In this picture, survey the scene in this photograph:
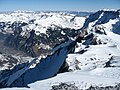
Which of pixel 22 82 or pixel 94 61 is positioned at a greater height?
pixel 94 61

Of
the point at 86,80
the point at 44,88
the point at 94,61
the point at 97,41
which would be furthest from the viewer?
the point at 97,41

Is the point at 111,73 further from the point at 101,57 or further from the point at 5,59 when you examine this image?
the point at 5,59

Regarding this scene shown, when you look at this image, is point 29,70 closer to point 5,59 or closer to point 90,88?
point 90,88

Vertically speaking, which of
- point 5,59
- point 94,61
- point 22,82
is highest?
point 94,61

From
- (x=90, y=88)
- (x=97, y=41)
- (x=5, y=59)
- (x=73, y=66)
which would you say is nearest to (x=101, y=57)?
(x=73, y=66)

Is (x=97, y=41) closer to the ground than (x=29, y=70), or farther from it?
farther from it

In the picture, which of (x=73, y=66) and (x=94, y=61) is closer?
(x=73, y=66)

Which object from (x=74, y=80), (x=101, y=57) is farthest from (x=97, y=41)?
(x=74, y=80)

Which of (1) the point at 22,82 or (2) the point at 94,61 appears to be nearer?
(2) the point at 94,61

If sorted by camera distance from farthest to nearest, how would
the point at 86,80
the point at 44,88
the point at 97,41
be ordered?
the point at 97,41 → the point at 86,80 → the point at 44,88
